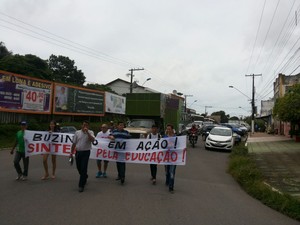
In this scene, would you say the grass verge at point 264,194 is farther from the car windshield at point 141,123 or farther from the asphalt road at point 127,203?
the car windshield at point 141,123

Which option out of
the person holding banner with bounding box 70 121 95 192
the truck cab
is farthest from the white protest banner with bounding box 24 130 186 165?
the truck cab

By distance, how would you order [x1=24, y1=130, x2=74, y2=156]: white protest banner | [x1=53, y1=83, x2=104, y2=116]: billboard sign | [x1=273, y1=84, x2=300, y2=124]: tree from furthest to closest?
[x1=53, y1=83, x2=104, y2=116]: billboard sign, [x1=273, y1=84, x2=300, y2=124]: tree, [x1=24, y1=130, x2=74, y2=156]: white protest banner

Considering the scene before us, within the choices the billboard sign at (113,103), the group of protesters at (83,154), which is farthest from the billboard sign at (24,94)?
the group of protesters at (83,154)

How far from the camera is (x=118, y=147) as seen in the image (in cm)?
1077

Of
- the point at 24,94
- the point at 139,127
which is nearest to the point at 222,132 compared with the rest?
the point at 139,127

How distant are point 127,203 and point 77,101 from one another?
83.1 ft

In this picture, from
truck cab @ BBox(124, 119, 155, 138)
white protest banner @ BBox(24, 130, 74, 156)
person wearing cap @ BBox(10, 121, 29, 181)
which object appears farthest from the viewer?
truck cab @ BBox(124, 119, 155, 138)

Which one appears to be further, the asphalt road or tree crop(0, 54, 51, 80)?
tree crop(0, 54, 51, 80)

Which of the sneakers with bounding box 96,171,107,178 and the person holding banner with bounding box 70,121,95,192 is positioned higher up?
the person holding banner with bounding box 70,121,95,192

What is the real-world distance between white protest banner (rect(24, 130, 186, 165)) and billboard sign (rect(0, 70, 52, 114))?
13304mm

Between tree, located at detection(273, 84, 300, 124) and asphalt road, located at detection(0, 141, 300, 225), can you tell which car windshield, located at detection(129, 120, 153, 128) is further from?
tree, located at detection(273, 84, 300, 124)

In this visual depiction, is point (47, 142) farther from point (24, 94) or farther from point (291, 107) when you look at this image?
point (291, 107)

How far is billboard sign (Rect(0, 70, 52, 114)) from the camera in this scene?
75.3ft

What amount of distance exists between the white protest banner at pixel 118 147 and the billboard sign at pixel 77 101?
17.9 m
